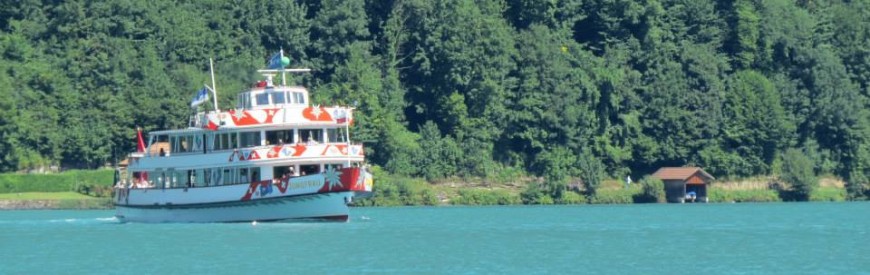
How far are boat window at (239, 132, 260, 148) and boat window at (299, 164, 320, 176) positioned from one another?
237 centimetres

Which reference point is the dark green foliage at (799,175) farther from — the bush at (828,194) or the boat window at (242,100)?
the boat window at (242,100)

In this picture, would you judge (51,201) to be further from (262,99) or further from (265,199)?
(265,199)

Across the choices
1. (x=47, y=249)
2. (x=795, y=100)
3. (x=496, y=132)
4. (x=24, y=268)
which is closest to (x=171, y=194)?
(x=47, y=249)

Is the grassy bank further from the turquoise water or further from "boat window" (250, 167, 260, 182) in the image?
"boat window" (250, 167, 260, 182)

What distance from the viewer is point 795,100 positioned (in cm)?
13975

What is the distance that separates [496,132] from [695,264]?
7052 cm

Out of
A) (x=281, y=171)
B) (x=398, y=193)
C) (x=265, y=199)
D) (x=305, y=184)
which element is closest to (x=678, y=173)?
(x=398, y=193)

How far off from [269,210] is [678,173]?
50.0 meters

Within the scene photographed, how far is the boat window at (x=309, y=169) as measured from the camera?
88.2 metres

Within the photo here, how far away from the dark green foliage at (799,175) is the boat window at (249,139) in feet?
175

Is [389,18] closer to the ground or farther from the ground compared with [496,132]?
farther from the ground

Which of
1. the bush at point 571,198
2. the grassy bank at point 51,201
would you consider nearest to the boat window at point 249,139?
the grassy bank at point 51,201

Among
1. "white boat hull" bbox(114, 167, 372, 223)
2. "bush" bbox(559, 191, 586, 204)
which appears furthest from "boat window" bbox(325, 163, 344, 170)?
"bush" bbox(559, 191, 586, 204)

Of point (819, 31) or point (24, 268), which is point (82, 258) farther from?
point (819, 31)
